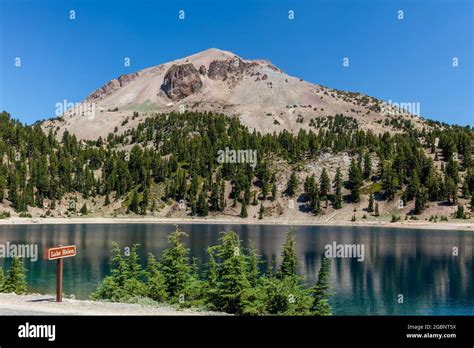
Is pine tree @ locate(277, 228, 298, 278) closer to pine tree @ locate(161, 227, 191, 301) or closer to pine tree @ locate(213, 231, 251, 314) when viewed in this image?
pine tree @ locate(161, 227, 191, 301)

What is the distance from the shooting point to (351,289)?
6294cm

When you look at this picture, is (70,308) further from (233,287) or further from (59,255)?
(233,287)

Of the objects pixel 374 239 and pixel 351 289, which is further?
pixel 374 239

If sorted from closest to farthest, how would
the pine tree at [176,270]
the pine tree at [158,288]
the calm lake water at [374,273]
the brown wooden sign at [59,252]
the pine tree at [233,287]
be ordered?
the brown wooden sign at [59,252] < the pine tree at [233,287] < the pine tree at [158,288] < the pine tree at [176,270] < the calm lake water at [374,273]

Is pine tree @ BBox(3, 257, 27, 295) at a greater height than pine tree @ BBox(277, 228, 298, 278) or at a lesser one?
lesser

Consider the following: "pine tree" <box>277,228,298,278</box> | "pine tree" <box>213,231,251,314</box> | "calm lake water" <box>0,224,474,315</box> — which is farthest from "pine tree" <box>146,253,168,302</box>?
"calm lake water" <box>0,224,474,315</box>

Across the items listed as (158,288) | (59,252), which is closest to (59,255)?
(59,252)

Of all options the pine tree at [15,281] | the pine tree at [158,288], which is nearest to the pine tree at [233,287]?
the pine tree at [158,288]

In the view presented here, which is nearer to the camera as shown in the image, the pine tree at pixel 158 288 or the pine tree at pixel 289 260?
the pine tree at pixel 158 288

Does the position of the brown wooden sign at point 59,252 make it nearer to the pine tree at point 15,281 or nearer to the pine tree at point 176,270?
the pine tree at point 176,270
